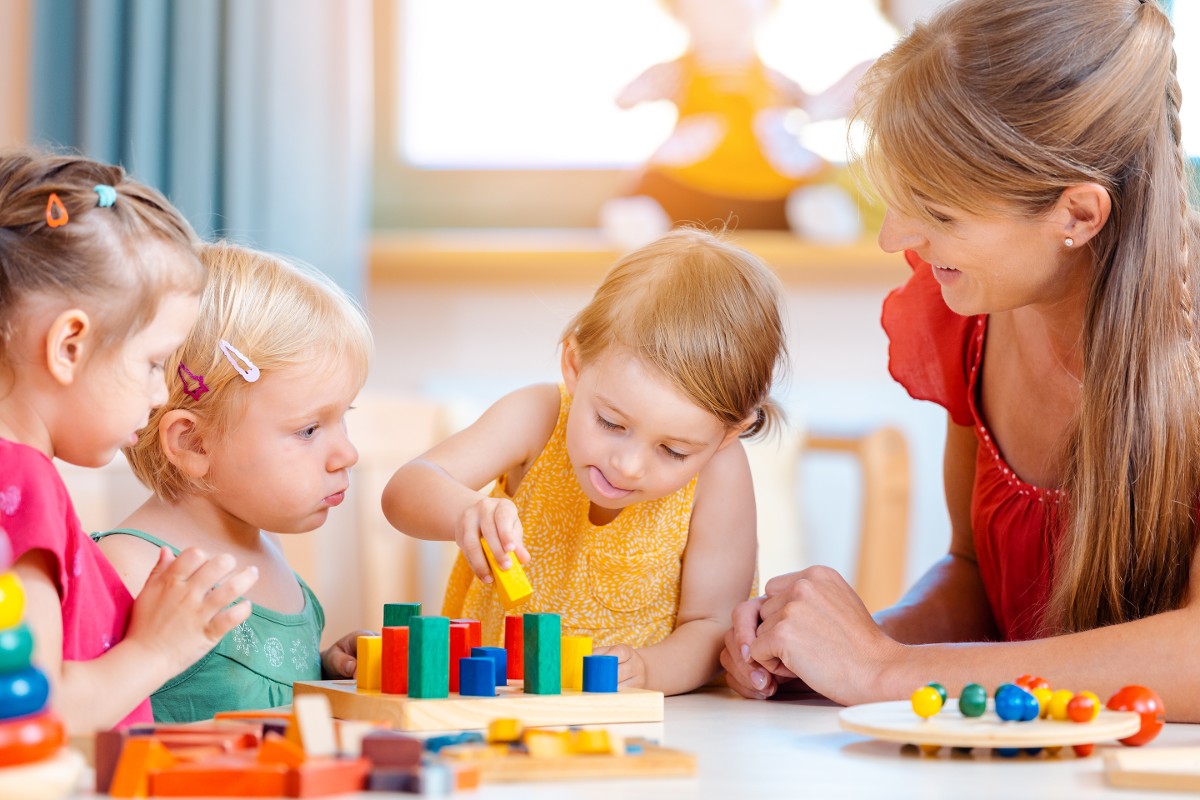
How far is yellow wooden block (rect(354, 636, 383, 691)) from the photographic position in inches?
36.0

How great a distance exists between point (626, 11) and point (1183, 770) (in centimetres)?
237

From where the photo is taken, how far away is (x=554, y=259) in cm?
263

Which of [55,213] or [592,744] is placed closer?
[592,744]

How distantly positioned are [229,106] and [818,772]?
2.24 meters

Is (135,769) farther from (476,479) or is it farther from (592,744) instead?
(476,479)

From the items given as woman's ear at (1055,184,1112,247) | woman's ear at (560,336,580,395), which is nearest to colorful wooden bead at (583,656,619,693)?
woman's ear at (560,336,580,395)

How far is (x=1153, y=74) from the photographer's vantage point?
3.66 feet

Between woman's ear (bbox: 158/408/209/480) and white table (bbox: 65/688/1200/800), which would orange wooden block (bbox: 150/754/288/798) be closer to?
white table (bbox: 65/688/1200/800)

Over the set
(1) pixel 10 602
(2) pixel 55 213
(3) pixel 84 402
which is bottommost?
(1) pixel 10 602

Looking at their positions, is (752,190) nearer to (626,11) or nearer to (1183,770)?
(626,11)

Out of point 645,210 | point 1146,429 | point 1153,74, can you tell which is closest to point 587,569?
point 1146,429

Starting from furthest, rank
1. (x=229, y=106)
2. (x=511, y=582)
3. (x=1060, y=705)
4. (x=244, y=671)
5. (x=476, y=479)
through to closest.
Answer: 1. (x=229, y=106)
2. (x=476, y=479)
3. (x=244, y=671)
4. (x=511, y=582)
5. (x=1060, y=705)

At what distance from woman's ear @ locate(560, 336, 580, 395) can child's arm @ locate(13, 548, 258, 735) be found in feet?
1.71

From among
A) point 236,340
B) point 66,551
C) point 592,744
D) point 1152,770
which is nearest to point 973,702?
point 1152,770
